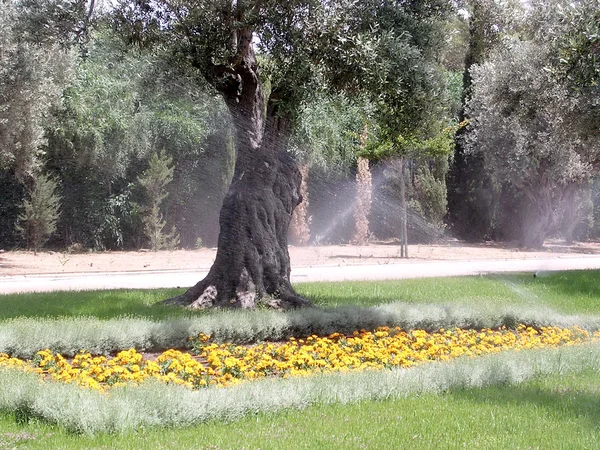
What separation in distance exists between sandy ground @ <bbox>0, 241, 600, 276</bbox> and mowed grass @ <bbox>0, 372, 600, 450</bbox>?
45.3ft

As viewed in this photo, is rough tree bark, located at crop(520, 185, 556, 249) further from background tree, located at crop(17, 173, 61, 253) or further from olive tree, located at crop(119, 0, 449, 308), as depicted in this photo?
olive tree, located at crop(119, 0, 449, 308)

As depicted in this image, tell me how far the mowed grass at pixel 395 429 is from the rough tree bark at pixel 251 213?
507 cm

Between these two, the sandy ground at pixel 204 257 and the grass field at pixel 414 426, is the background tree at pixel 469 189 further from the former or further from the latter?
the grass field at pixel 414 426

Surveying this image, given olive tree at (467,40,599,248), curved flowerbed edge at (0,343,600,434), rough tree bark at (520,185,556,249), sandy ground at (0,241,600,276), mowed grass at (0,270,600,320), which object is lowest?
curved flowerbed edge at (0,343,600,434)

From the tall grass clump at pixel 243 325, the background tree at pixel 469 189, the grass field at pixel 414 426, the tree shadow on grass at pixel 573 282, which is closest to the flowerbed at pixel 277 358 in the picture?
the tall grass clump at pixel 243 325

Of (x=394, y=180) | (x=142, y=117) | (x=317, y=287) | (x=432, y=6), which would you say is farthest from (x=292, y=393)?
(x=394, y=180)

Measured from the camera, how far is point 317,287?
13.5 m

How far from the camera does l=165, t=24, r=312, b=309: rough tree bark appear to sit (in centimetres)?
1044

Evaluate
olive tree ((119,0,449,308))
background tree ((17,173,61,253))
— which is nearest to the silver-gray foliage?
background tree ((17,173,61,253))

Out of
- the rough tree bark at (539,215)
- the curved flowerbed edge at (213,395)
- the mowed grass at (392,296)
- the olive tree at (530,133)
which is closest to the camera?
the curved flowerbed edge at (213,395)

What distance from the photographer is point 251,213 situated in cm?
1058

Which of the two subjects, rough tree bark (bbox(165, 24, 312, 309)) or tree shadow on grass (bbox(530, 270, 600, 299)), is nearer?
rough tree bark (bbox(165, 24, 312, 309))

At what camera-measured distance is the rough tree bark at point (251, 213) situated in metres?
10.4

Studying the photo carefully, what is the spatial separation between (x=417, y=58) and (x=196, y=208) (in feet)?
54.4
